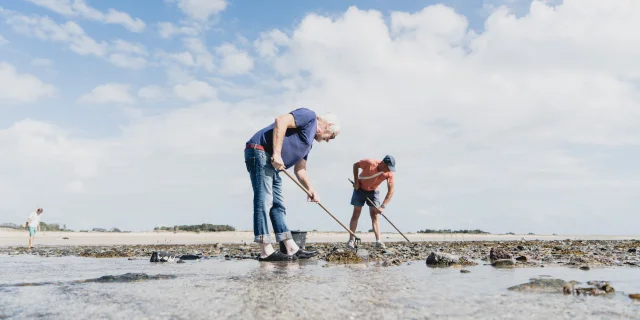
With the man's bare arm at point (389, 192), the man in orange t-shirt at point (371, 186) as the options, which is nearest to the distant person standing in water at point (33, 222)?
the man in orange t-shirt at point (371, 186)

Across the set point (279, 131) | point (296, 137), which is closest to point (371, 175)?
point (296, 137)

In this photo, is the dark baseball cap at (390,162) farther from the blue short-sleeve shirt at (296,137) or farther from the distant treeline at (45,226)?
the distant treeline at (45,226)

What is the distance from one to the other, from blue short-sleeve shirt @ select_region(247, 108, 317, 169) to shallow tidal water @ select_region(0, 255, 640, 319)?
262 cm

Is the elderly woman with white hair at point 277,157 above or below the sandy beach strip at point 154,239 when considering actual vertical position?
above

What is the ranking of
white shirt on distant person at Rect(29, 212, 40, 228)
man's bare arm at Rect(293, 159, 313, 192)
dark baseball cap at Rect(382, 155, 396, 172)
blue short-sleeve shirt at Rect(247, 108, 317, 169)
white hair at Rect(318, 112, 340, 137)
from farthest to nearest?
white shirt on distant person at Rect(29, 212, 40, 228) < dark baseball cap at Rect(382, 155, 396, 172) < man's bare arm at Rect(293, 159, 313, 192) < white hair at Rect(318, 112, 340, 137) < blue short-sleeve shirt at Rect(247, 108, 317, 169)

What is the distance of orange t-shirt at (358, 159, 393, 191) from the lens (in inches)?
490

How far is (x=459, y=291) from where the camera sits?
420cm

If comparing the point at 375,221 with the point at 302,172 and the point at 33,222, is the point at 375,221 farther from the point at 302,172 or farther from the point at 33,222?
the point at 33,222

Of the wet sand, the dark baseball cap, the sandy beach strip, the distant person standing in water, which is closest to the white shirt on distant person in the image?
the distant person standing in water

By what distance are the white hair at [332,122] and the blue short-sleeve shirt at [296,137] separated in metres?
0.26

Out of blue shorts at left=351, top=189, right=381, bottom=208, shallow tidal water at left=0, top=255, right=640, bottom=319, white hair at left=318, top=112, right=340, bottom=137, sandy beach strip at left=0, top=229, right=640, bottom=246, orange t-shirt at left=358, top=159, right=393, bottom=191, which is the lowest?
sandy beach strip at left=0, top=229, right=640, bottom=246

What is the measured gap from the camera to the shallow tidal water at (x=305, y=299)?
3.13 meters

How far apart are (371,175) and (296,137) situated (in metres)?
5.15

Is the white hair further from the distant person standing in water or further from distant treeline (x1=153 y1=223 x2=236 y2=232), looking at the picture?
distant treeline (x1=153 y1=223 x2=236 y2=232)
